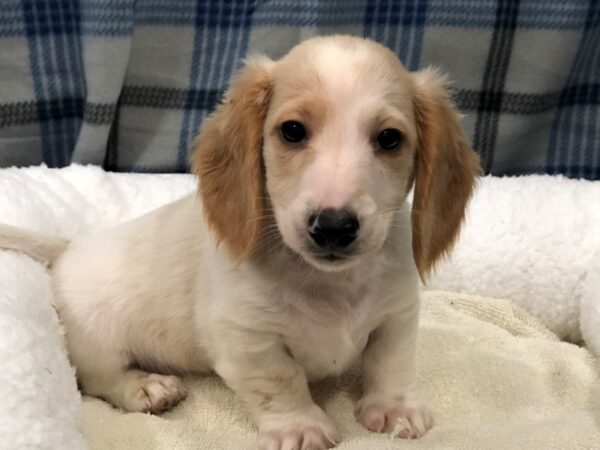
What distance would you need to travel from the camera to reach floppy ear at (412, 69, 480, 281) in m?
1.39

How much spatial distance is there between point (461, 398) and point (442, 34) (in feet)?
4.23

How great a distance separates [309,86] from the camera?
127 centimetres

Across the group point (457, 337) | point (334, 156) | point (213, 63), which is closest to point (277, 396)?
point (334, 156)

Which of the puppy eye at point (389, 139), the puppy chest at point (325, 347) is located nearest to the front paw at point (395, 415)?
the puppy chest at point (325, 347)

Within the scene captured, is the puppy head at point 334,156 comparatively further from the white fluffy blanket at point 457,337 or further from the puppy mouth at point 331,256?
the white fluffy blanket at point 457,337

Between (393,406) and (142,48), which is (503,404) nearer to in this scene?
(393,406)

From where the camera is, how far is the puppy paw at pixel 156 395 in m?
1.56

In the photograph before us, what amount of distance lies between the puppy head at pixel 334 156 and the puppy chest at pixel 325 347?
0.62ft

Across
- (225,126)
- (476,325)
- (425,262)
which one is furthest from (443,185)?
(476,325)

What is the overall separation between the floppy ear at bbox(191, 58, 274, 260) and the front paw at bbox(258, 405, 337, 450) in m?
0.33

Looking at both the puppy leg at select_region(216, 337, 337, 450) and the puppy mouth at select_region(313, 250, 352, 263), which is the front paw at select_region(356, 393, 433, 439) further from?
the puppy mouth at select_region(313, 250, 352, 263)

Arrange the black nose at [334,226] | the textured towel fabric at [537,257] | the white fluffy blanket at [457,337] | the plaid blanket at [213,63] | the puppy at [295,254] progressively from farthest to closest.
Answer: the plaid blanket at [213,63]
the textured towel fabric at [537,257]
the white fluffy blanket at [457,337]
the puppy at [295,254]
the black nose at [334,226]

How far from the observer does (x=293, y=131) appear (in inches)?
50.9

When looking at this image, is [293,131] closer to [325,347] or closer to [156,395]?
[325,347]
